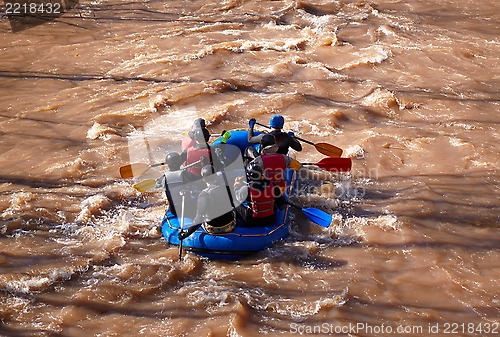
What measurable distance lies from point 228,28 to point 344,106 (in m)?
4.77

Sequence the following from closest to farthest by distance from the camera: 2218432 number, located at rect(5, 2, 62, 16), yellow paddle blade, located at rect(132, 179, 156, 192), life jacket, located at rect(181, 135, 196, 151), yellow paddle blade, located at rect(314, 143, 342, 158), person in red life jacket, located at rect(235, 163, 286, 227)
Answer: person in red life jacket, located at rect(235, 163, 286, 227), life jacket, located at rect(181, 135, 196, 151), yellow paddle blade, located at rect(132, 179, 156, 192), yellow paddle blade, located at rect(314, 143, 342, 158), 2218432 number, located at rect(5, 2, 62, 16)

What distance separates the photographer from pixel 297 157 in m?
7.84

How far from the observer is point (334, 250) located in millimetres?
5867

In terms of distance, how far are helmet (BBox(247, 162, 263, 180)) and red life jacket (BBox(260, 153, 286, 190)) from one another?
0.43 ft

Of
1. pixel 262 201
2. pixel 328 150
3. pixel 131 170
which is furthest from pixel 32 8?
pixel 262 201

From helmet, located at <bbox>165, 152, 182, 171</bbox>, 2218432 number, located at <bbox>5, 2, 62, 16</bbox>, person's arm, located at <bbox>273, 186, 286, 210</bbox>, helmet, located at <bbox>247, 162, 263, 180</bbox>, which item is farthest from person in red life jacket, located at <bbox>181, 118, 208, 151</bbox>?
2218432 number, located at <bbox>5, 2, 62, 16</bbox>

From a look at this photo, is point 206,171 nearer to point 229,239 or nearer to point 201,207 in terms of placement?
point 201,207

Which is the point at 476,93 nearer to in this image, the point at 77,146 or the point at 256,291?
the point at 256,291

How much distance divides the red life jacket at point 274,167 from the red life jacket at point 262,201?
14 centimetres

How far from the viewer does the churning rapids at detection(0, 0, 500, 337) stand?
5.07 meters

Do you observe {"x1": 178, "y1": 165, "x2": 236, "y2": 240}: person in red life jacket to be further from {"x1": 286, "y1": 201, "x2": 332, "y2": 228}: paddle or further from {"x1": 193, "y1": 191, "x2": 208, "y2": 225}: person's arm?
{"x1": 286, "y1": 201, "x2": 332, "y2": 228}: paddle

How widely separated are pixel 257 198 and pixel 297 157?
233cm

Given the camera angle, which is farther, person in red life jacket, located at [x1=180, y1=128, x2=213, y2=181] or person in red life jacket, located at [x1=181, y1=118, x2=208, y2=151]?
person in red life jacket, located at [x1=181, y1=118, x2=208, y2=151]

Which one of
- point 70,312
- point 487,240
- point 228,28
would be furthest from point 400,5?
point 70,312
